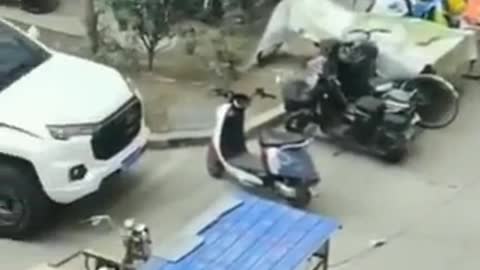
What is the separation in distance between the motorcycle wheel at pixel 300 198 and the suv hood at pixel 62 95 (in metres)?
1.52

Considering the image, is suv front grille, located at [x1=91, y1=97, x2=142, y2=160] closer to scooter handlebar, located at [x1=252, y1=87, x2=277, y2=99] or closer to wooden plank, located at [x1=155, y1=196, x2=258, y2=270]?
scooter handlebar, located at [x1=252, y1=87, x2=277, y2=99]

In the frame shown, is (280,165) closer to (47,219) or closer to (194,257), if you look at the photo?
(47,219)

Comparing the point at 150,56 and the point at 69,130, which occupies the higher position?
the point at 69,130

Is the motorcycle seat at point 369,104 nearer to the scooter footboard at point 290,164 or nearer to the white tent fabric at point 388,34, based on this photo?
the white tent fabric at point 388,34

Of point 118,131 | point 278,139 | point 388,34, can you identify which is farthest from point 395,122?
point 118,131

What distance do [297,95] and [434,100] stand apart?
1511 millimetres

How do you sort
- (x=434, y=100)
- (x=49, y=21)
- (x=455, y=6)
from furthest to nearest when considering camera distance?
(x=49, y=21) < (x=455, y=6) < (x=434, y=100)

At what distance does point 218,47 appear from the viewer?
1204cm

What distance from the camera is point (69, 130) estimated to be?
28.6 ft

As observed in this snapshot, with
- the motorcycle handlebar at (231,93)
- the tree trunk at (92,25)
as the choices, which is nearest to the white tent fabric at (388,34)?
the motorcycle handlebar at (231,93)

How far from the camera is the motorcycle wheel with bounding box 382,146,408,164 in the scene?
10.2 meters

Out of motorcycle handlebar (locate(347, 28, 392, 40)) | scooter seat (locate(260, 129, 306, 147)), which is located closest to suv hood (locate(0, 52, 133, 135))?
scooter seat (locate(260, 129, 306, 147))

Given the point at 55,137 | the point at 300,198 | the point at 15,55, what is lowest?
the point at 300,198

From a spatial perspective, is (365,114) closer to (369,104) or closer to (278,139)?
(369,104)
